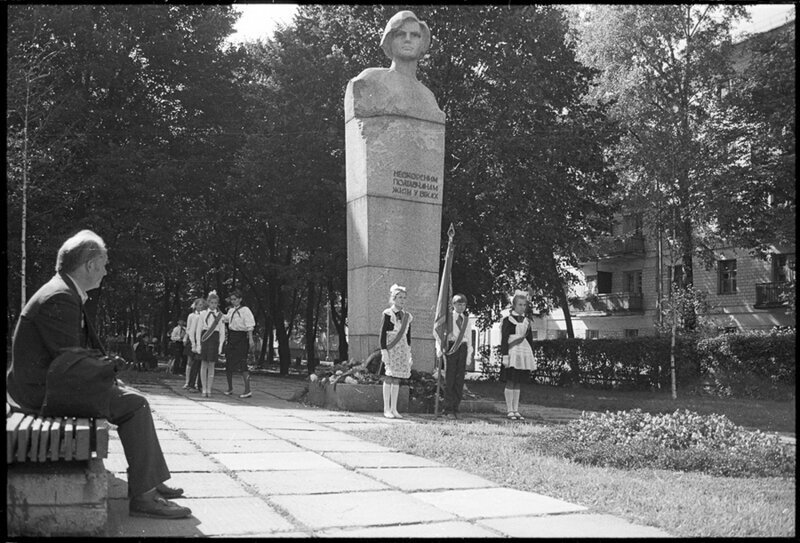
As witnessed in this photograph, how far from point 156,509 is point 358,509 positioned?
1.18 meters

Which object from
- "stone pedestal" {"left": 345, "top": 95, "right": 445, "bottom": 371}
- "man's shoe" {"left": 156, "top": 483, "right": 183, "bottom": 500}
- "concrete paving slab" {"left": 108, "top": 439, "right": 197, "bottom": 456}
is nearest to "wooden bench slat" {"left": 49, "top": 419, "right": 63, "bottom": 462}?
"man's shoe" {"left": 156, "top": 483, "right": 183, "bottom": 500}

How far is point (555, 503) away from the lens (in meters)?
5.28

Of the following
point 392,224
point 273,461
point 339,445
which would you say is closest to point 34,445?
point 273,461

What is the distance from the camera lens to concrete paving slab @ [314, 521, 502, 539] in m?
4.28

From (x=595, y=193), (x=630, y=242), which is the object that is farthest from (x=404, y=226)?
(x=630, y=242)

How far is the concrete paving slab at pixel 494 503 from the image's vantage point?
16.3 ft

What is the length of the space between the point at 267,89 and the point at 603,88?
12.1 metres

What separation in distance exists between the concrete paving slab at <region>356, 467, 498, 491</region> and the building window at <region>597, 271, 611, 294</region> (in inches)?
1756

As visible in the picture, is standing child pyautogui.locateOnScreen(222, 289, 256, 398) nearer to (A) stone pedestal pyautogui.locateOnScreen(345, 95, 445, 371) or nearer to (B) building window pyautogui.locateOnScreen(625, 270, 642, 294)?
(A) stone pedestal pyautogui.locateOnScreen(345, 95, 445, 371)

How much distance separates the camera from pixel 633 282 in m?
48.0

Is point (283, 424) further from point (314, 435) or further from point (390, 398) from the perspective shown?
point (390, 398)

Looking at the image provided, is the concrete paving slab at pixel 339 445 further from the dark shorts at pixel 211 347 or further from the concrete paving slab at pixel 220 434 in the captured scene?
the dark shorts at pixel 211 347

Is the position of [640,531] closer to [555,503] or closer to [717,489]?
[555,503]

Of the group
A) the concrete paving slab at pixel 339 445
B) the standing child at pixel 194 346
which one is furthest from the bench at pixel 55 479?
the standing child at pixel 194 346
